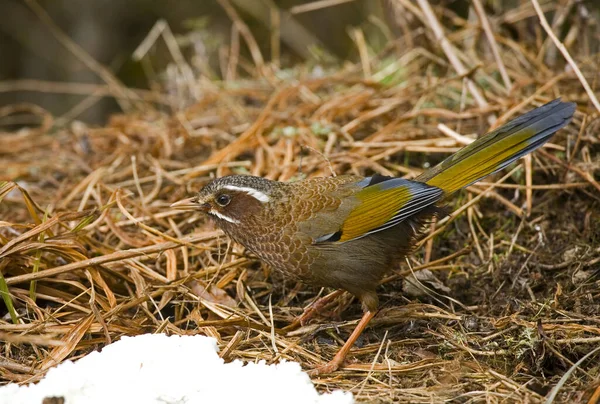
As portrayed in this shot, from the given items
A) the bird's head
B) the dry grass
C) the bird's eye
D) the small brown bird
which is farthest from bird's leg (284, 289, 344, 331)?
the bird's eye

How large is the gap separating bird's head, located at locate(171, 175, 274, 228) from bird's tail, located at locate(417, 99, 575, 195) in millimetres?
954

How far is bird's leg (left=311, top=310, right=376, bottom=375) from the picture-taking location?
3.12 meters

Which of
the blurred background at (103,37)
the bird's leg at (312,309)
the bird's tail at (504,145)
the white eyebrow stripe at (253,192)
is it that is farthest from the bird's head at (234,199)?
the blurred background at (103,37)

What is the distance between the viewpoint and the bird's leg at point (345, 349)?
10.2 ft

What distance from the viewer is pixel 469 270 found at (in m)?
4.05

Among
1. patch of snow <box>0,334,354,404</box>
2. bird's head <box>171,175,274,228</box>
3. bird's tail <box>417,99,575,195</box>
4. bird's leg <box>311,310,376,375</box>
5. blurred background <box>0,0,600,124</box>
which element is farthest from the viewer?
blurred background <box>0,0,600,124</box>

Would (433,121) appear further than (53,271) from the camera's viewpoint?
Yes

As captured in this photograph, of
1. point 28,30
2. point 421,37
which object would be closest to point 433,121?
point 421,37

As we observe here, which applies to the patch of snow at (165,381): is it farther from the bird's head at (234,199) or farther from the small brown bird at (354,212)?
Result: the bird's head at (234,199)

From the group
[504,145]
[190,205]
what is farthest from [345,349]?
Answer: [504,145]

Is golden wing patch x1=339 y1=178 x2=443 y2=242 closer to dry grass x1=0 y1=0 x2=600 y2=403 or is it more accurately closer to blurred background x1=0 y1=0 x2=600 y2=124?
dry grass x1=0 y1=0 x2=600 y2=403

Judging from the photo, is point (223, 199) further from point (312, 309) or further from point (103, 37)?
point (103, 37)

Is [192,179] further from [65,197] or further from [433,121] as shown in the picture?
[433,121]

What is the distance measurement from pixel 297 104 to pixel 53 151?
2166 mm
